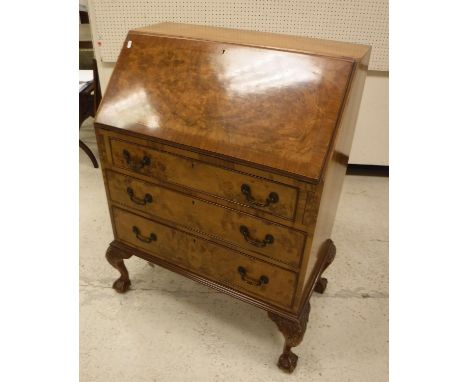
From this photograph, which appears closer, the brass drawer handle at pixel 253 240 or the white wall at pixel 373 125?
the brass drawer handle at pixel 253 240


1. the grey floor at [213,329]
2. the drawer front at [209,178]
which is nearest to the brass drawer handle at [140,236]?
the drawer front at [209,178]

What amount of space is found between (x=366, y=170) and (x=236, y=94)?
2207mm

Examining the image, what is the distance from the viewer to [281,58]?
1.28 m

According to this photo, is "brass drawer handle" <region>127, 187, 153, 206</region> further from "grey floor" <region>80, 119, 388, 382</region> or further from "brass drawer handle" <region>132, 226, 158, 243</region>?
"grey floor" <region>80, 119, 388, 382</region>

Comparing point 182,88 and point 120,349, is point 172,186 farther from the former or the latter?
point 120,349

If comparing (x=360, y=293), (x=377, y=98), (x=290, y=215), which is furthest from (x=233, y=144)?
(x=377, y=98)

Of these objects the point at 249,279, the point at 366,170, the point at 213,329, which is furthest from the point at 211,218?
the point at 366,170

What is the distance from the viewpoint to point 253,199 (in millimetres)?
1261

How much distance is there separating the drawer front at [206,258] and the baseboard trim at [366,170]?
1963 mm

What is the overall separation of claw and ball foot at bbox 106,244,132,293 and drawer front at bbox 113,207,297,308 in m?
0.09

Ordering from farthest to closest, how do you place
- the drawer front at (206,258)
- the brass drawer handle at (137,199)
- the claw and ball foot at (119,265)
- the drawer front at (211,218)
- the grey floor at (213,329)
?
the claw and ball foot at (119,265), the grey floor at (213,329), the brass drawer handle at (137,199), the drawer front at (206,258), the drawer front at (211,218)

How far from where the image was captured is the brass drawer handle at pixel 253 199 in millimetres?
1210

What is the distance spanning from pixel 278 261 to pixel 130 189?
2.29ft

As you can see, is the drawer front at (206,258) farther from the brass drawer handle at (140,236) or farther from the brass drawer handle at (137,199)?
the brass drawer handle at (137,199)
